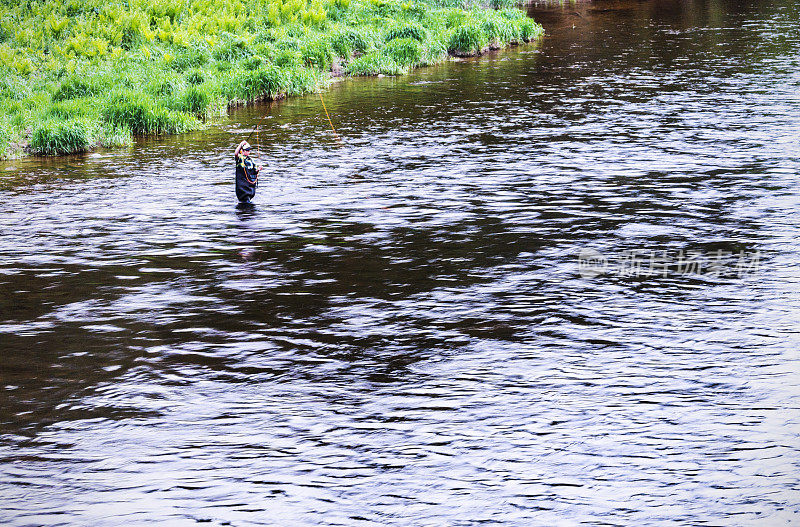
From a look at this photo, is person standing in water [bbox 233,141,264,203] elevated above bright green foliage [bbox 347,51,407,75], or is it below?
below

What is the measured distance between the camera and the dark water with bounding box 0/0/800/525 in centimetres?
898

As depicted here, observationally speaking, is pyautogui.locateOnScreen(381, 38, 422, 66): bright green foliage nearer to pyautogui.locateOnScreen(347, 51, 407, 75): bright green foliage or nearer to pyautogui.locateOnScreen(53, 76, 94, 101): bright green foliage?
pyautogui.locateOnScreen(347, 51, 407, 75): bright green foliage

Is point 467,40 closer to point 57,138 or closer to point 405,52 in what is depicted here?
point 405,52

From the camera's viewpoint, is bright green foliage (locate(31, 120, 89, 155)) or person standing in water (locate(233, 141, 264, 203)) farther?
bright green foliage (locate(31, 120, 89, 155))

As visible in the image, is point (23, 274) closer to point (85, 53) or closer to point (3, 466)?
point (3, 466)

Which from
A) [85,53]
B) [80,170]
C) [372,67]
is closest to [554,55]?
[372,67]

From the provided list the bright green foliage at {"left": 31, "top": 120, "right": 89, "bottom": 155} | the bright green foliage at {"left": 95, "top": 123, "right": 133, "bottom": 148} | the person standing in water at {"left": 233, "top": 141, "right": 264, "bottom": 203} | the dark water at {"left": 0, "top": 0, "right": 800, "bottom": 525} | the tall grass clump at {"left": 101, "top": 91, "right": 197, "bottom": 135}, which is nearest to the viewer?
the dark water at {"left": 0, "top": 0, "right": 800, "bottom": 525}

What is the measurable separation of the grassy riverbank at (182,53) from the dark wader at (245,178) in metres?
9.22

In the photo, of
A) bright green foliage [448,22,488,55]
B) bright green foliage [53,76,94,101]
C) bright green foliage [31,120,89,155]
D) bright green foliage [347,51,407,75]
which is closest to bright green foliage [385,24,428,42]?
bright green foliage [448,22,488,55]

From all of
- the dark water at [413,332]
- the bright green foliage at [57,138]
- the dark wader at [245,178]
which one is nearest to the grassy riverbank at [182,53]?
the bright green foliage at [57,138]

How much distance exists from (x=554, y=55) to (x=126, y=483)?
114 feet

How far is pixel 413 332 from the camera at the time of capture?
12.8 m

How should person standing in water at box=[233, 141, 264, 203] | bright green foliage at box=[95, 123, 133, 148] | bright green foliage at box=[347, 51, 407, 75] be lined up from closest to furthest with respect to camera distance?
person standing in water at box=[233, 141, 264, 203] < bright green foliage at box=[95, 123, 133, 148] < bright green foliage at box=[347, 51, 407, 75]

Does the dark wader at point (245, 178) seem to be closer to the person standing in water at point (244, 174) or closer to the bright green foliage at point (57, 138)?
the person standing in water at point (244, 174)
